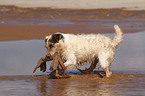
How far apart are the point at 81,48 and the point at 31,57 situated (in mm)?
2947

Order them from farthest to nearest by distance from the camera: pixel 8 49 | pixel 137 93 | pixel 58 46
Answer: pixel 8 49, pixel 58 46, pixel 137 93

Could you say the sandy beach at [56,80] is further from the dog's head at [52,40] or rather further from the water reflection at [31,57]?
the dog's head at [52,40]

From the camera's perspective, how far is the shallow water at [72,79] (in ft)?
25.0

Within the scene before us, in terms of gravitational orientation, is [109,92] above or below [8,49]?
below

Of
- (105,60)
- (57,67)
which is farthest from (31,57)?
(105,60)

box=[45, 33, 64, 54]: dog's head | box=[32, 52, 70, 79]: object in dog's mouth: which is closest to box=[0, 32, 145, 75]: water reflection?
box=[32, 52, 70, 79]: object in dog's mouth

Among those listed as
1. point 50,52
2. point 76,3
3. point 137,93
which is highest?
point 76,3

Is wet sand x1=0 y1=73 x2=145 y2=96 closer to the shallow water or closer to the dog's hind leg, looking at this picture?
the shallow water

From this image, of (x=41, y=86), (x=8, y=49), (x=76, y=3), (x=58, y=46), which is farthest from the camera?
(x=76, y=3)

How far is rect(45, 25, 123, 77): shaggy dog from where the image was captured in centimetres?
922

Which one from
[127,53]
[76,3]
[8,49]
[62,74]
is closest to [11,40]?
[8,49]

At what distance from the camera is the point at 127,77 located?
367 inches

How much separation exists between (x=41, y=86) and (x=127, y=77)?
2222 millimetres

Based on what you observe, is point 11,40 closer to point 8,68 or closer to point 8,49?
point 8,49
